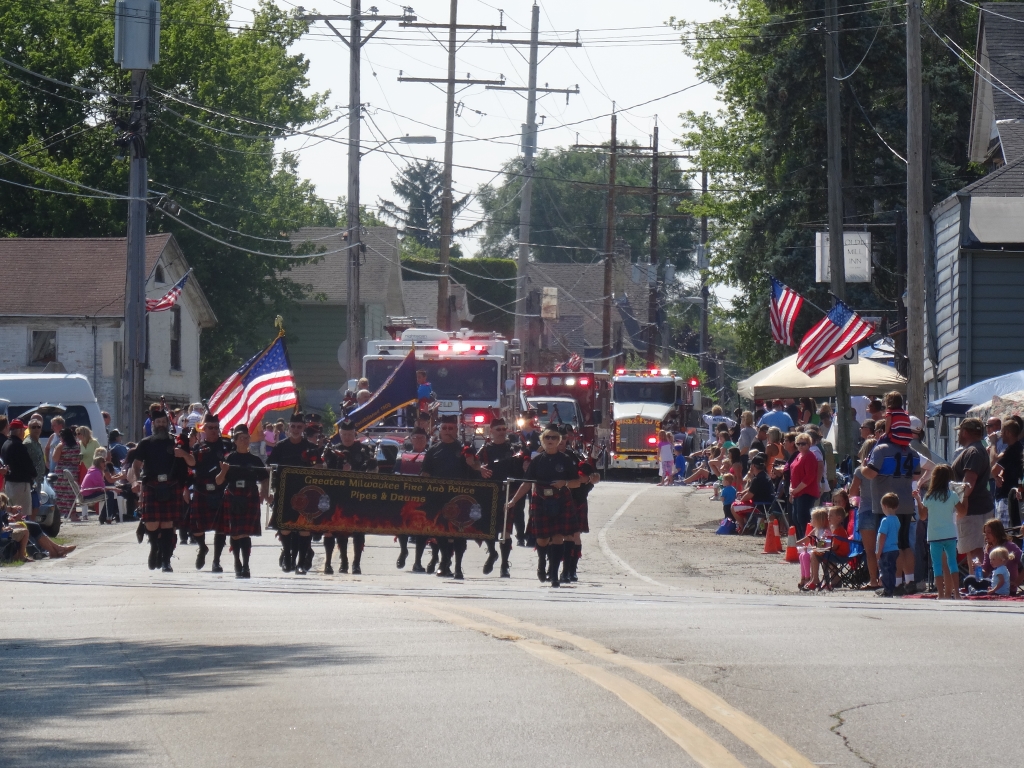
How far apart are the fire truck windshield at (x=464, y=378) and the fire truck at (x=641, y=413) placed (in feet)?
50.4

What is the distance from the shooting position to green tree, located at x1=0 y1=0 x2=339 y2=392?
152 ft

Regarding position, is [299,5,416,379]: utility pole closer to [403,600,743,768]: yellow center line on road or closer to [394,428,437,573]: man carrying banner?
[394,428,437,573]: man carrying banner

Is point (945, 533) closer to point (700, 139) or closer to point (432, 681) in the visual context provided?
point (432, 681)

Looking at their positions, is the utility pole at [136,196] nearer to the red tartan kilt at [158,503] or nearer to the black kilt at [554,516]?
the red tartan kilt at [158,503]

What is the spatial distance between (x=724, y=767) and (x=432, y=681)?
254 centimetres

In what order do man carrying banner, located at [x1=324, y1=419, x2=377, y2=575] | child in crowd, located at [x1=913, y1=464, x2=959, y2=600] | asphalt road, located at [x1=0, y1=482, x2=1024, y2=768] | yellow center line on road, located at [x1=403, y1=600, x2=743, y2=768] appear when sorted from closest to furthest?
yellow center line on road, located at [x1=403, y1=600, x2=743, y2=768] → asphalt road, located at [x1=0, y1=482, x2=1024, y2=768] → child in crowd, located at [x1=913, y1=464, x2=959, y2=600] → man carrying banner, located at [x1=324, y1=419, x2=377, y2=575]

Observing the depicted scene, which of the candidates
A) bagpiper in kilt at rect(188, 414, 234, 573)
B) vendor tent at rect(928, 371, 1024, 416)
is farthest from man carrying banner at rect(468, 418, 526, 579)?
vendor tent at rect(928, 371, 1024, 416)

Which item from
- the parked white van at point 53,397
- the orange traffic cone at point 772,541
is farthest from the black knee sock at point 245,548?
the parked white van at point 53,397

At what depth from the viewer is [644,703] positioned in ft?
25.4

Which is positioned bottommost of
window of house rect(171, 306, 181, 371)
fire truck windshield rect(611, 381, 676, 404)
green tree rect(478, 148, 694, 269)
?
fire truck windshield rect(611, 381, 676, 404)

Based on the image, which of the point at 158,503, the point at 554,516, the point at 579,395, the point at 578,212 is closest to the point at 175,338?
the point at 579,395

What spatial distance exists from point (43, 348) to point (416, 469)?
2191 cm

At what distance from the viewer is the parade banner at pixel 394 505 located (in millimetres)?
17469

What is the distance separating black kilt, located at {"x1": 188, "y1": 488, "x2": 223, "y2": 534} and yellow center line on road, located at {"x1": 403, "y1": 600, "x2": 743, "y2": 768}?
254 inches
